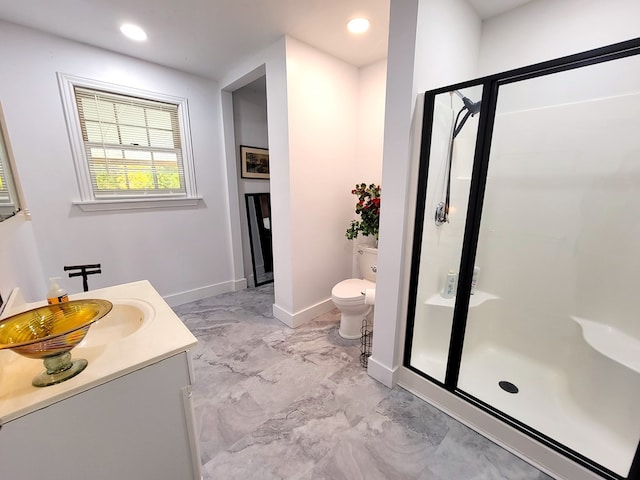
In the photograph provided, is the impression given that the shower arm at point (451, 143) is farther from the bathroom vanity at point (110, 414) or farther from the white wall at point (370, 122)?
the bathroom vanity at point (110, 414)

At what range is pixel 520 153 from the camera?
1839mm

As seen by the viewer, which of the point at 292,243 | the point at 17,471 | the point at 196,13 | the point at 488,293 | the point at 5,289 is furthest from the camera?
the point at 292,243

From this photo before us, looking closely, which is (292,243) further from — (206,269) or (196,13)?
(196,13)

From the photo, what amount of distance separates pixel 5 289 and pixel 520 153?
2.92 m

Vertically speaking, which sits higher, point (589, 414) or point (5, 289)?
point (5, 289)

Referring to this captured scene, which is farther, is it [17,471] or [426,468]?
[426,468]

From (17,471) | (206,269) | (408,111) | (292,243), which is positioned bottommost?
(206,269)

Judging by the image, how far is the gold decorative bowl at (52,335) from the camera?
708mm

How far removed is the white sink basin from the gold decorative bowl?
0.20 m

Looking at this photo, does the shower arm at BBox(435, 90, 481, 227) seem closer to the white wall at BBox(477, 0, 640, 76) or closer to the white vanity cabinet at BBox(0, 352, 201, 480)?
the white wall at BBox(477, 0, 640, 76)

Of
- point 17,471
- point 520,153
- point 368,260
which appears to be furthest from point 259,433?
point 520,153

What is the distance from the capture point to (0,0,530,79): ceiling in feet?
5.57

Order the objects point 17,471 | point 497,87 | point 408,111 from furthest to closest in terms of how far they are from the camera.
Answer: point 408,111 → point 497,87 → point 17,471

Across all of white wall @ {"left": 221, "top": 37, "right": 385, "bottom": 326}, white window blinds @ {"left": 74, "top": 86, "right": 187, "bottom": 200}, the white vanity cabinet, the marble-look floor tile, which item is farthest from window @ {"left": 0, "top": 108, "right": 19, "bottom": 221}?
white wall @ {"left": 221, "top": 37, "right": 385, "bottom": 326}
